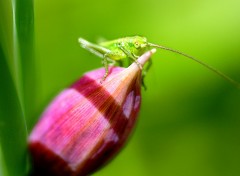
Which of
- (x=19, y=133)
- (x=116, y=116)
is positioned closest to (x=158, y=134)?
(x=116, y=116)

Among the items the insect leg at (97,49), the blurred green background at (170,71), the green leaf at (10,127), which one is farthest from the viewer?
the blurred green background at (170,71)

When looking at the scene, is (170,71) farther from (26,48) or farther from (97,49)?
(26,48)

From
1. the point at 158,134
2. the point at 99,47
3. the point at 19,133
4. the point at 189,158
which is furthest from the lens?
the point at 189,158

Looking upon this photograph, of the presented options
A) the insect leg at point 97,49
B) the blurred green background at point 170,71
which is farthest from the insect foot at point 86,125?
the blurred green background at point 170,71

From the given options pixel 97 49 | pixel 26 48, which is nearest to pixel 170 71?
pixel 97 49

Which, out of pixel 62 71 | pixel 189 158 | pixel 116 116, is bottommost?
pixel 189 158

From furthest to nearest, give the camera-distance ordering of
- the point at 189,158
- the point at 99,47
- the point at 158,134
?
1. the point at 189,158
2. the point at 158,134
3. the point at 99,47

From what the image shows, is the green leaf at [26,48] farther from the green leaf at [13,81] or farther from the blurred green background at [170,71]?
the blurred green background at [170,71]

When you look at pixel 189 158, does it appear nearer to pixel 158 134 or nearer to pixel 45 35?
pixel 158 134
